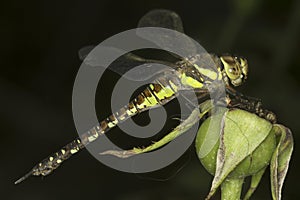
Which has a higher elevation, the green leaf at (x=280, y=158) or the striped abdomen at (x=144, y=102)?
the striped abdomen at (x=144, y=102)

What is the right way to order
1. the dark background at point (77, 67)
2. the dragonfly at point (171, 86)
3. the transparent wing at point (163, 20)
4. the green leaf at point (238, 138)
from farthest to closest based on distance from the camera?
the dark background at point (77, 67), the transparent wing at point (163, 20), the dragonfly at point (171, 86), the green leaf at point (238, 138)

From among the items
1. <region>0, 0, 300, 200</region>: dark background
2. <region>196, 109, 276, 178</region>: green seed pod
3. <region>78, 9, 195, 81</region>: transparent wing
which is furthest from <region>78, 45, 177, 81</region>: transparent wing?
<region>0, 0, 300, 200</region>: dark background

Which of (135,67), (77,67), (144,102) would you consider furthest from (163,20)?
(77,67)

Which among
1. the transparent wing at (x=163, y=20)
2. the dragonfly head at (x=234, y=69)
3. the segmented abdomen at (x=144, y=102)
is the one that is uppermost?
the transparent wing at (x=163, y=20)

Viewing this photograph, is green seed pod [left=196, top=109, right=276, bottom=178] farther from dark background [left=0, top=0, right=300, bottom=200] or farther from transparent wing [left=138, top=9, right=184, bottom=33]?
dark background [left=0, top=0, right=300, bottom=200]

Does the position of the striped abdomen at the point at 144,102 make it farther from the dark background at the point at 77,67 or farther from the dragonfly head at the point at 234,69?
the dark background at the point at 77,67

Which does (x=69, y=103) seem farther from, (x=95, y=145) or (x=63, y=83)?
(x=95, y=145)

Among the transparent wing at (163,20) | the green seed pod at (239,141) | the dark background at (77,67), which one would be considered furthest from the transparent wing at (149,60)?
the dark background at (77,67)
